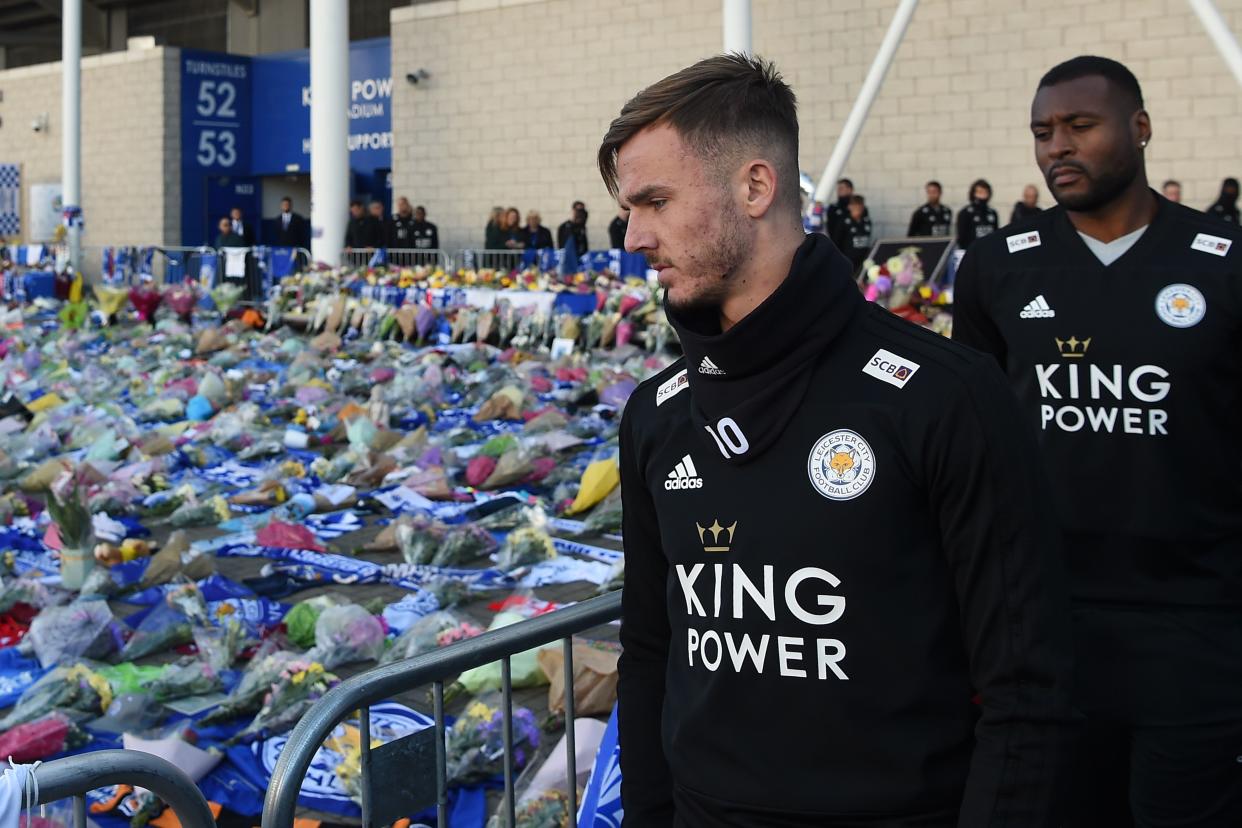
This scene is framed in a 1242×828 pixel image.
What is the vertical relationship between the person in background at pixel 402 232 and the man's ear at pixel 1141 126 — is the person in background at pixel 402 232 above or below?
above

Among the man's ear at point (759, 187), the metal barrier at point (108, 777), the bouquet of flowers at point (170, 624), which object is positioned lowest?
the bouquet of flowers at point (170, 624)

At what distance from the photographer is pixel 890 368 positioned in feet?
5.08

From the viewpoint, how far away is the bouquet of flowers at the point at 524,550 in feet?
21.6

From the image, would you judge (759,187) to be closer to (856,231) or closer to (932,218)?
(856,231)

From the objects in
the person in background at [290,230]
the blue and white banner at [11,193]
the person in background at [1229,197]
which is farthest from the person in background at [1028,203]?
the blue and white banner at [11,193]

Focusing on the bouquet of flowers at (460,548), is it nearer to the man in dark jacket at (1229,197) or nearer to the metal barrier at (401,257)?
the man in dark jacket at (1229,197)

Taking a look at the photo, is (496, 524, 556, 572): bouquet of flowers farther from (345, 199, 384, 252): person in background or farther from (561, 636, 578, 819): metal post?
(345, 199, 384, 252): person in background

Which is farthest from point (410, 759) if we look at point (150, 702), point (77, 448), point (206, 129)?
point (206, 129)

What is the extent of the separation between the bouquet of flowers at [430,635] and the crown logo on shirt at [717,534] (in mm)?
Result: 3350

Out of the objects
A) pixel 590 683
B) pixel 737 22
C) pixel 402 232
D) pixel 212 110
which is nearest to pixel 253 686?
pixel 590 683

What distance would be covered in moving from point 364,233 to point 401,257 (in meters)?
0.76

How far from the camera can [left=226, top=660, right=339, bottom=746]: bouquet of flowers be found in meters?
4.27

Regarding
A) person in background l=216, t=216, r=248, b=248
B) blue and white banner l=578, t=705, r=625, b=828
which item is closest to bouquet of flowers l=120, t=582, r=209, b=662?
blue and white banner l=578, t=705, r=625, b=828

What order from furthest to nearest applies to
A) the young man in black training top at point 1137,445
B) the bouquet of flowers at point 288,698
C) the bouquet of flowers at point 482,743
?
the bouquet of flowers at point 288,698
the bouquet of flowers at point 482,743
the young man in black training top at point 1137,445
